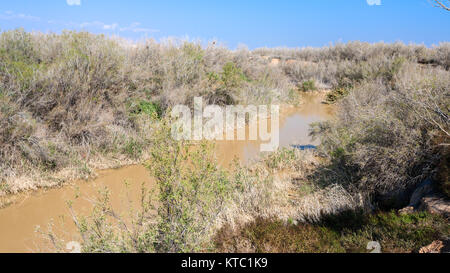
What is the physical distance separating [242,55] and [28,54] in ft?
36.5

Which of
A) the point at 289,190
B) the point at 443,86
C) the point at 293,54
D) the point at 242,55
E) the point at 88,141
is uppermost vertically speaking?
the point at 293,54

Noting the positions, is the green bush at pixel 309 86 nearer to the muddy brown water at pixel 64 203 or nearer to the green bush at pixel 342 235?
the muddy brown water at pixel 64 203

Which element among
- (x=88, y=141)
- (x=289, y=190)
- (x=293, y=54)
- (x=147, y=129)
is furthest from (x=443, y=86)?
(x=293, y=54)

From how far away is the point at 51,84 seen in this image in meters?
7.68

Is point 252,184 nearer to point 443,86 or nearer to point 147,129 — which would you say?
point 443,86

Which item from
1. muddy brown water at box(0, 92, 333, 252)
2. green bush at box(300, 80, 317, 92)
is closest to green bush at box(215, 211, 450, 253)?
muddy brown water at box(0, 92, 333, 252)

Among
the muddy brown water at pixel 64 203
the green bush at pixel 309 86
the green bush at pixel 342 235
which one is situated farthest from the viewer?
the green bush at pixel 309 86

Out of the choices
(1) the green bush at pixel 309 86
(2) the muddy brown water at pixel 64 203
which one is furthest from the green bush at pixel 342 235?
(1) the green bush at pixel 309 86

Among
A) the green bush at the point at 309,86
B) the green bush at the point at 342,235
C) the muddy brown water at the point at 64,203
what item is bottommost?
the muddy brown water at the point at 64,203

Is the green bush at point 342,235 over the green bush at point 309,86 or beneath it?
beneath

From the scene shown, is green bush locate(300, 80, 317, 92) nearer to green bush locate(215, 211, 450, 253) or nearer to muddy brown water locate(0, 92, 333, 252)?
muddy brown water locate(0, 92, 333, 252)

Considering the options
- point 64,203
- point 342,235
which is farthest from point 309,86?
point 342,235

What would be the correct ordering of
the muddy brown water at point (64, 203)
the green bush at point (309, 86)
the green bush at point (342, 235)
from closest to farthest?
the green bush at point (342, 235) → the muddy brown water at point (64, 203) → the green bush at point (309, 86)

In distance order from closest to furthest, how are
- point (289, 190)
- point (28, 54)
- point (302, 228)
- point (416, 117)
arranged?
1. point (302, 228)
2. point (416, 117)
3. point (289, 190)
4. point (28, 54)
